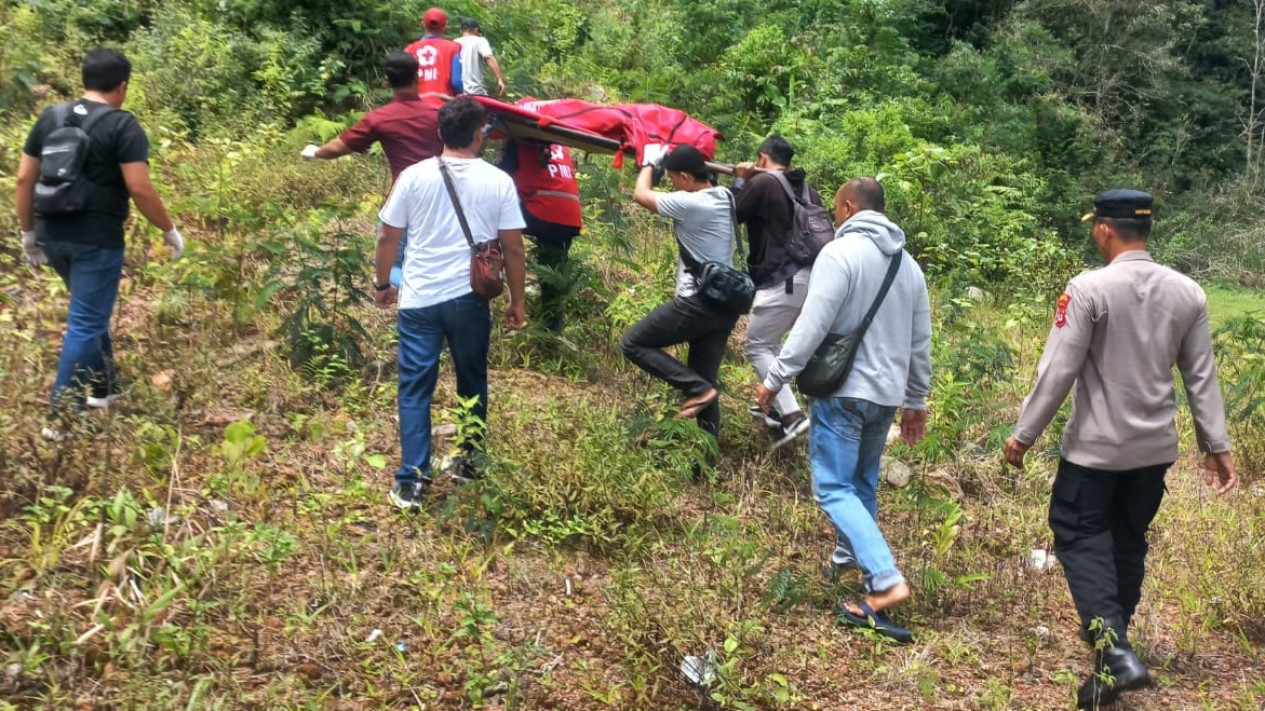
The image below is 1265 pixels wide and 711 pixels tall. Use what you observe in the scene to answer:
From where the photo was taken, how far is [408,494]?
503cm

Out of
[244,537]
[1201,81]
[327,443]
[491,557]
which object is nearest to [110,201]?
[327,443]

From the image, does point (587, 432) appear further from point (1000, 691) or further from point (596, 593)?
point (1000, 691)

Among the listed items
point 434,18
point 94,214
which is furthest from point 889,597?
point 434,18

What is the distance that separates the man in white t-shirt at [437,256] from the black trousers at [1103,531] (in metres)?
2.60

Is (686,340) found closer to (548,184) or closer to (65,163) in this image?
(548,184)

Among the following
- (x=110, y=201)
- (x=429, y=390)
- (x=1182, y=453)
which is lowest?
(x=1182, y=453)

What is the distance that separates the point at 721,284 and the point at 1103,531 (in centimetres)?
217

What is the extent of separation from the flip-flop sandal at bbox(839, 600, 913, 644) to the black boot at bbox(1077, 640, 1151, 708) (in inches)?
28.4

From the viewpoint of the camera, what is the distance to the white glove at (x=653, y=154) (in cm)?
592

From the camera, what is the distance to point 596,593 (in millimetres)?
4809

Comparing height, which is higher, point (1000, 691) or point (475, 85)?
point (475, 85)

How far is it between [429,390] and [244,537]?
1103 millimetres

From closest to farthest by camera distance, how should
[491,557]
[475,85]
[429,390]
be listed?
[491,557]
[429,390]
[475,85]

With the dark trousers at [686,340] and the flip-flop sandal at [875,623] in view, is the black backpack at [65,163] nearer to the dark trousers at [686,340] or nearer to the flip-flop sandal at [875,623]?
Answer: the dark trousers at [686,340]
